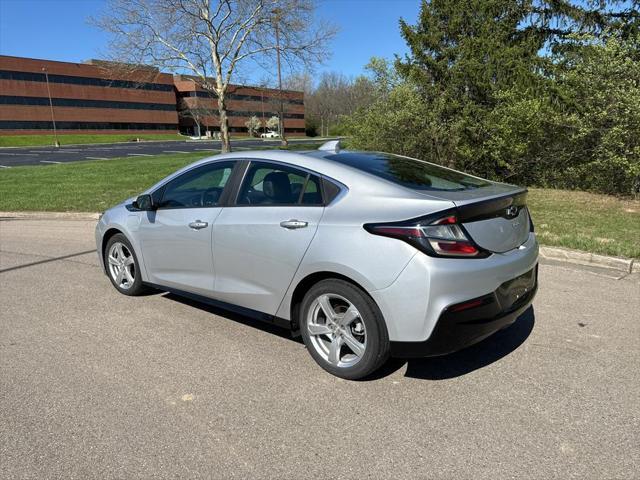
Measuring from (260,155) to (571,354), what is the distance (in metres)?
2.83

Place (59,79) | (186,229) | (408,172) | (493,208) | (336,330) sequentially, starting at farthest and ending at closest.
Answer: (59,79)
(186,229)
(408,172)
(336,330)
(493,208)

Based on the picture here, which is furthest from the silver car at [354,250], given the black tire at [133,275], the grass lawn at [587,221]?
the grass lawn at [587,221]

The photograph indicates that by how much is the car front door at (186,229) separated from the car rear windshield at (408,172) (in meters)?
1.08

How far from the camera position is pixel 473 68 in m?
13.6

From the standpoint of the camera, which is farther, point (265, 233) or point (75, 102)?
point (75, 102)

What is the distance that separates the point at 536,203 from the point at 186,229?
26.7 ft

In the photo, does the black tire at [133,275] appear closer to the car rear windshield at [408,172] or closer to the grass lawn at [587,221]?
the car rear windshield at [408,172]

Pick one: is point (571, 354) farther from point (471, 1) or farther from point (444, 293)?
point (471, 1)

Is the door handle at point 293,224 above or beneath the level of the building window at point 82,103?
beneath

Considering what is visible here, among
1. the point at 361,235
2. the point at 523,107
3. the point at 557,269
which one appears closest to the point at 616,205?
the point at 523,107

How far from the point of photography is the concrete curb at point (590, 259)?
5750 millimetres

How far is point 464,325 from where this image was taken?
9.76ft

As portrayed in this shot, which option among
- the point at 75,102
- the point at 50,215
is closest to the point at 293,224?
the point at 50,215

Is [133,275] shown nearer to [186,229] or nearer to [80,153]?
[186,229]
